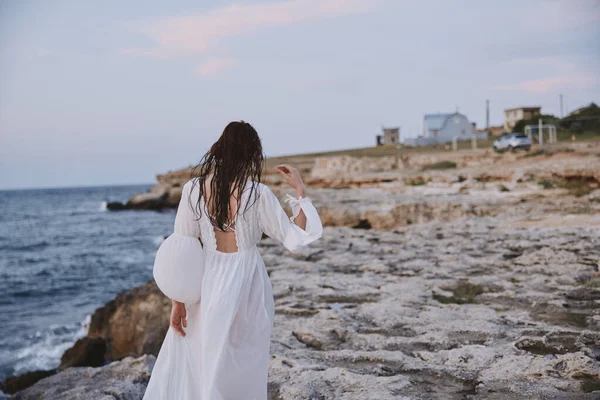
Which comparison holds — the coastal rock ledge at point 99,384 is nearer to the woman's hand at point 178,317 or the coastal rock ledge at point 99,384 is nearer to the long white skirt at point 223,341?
the long white skirt at point 223,341

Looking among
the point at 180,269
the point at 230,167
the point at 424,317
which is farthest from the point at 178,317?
the point at 424,317

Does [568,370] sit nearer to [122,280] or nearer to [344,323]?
[344,323]

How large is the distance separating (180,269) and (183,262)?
43 millimetres

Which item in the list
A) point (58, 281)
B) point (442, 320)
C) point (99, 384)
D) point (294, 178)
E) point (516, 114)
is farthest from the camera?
point (516, 114)

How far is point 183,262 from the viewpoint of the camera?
10.3 feet

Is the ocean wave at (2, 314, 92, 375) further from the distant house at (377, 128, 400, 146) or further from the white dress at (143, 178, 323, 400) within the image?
the distant house at (377, 128, 400, 146)

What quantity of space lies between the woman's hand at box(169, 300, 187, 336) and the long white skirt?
0.03 metres

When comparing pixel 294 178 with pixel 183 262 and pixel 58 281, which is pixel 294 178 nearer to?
pixel 183 262

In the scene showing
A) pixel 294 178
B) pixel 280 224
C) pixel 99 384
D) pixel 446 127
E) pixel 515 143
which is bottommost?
pixel 99 384

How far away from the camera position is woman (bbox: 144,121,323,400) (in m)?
3.08

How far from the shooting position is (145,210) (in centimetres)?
5503

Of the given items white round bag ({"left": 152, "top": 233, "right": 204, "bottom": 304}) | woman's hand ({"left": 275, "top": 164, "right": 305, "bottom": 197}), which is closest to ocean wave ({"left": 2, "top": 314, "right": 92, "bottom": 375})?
white round bag ({"left": 152, "top": 233, "right": 204, "bottom": 304})

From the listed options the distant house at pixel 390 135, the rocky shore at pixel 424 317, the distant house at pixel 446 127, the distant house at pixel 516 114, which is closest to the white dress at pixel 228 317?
the rocky shore at pixel 424 317

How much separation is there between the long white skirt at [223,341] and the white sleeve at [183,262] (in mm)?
70
